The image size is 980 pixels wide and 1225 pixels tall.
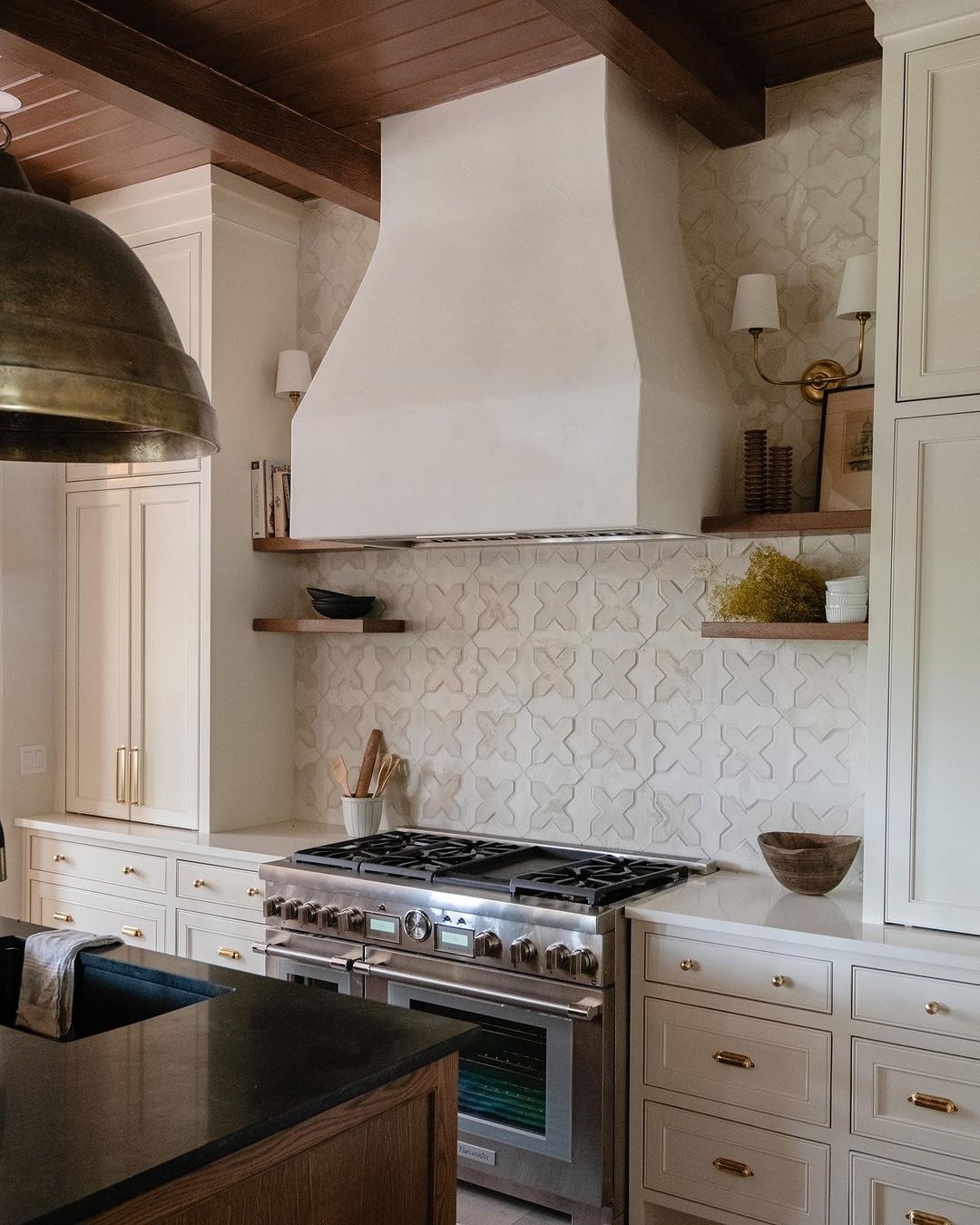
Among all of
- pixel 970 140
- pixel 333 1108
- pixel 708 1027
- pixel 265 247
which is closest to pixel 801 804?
pixel 708 1027

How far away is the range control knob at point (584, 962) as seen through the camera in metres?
2.85

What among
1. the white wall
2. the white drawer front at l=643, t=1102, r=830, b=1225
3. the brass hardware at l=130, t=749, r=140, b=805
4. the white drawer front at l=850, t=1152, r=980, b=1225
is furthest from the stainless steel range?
the white wall

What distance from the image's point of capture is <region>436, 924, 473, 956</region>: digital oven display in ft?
10.1

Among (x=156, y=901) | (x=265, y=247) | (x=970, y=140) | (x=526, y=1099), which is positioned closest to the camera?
(x=970, y=140)

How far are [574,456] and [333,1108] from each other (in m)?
1.81

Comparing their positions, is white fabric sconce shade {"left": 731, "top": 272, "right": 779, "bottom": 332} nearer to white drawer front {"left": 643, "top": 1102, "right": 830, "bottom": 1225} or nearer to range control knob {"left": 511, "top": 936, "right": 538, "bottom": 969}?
range control knob {"left": 511, "top": 936, "right": 538, "bottom": 969}

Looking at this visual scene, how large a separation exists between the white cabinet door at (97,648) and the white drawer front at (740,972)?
2246 millimetres

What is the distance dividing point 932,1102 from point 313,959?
5.58ft

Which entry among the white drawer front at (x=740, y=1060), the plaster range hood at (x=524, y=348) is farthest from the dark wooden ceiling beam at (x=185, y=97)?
the white drawer front at (x=740, y=1060)

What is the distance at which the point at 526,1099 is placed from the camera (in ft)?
9.84

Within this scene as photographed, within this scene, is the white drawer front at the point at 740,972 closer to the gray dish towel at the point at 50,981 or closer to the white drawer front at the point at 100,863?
the gray dish towel at the point at 50,981

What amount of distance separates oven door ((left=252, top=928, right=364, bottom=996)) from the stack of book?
55.8 inches

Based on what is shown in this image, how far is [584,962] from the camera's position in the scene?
2.86m

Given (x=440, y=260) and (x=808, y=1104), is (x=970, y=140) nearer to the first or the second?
(x=440, y=260)
